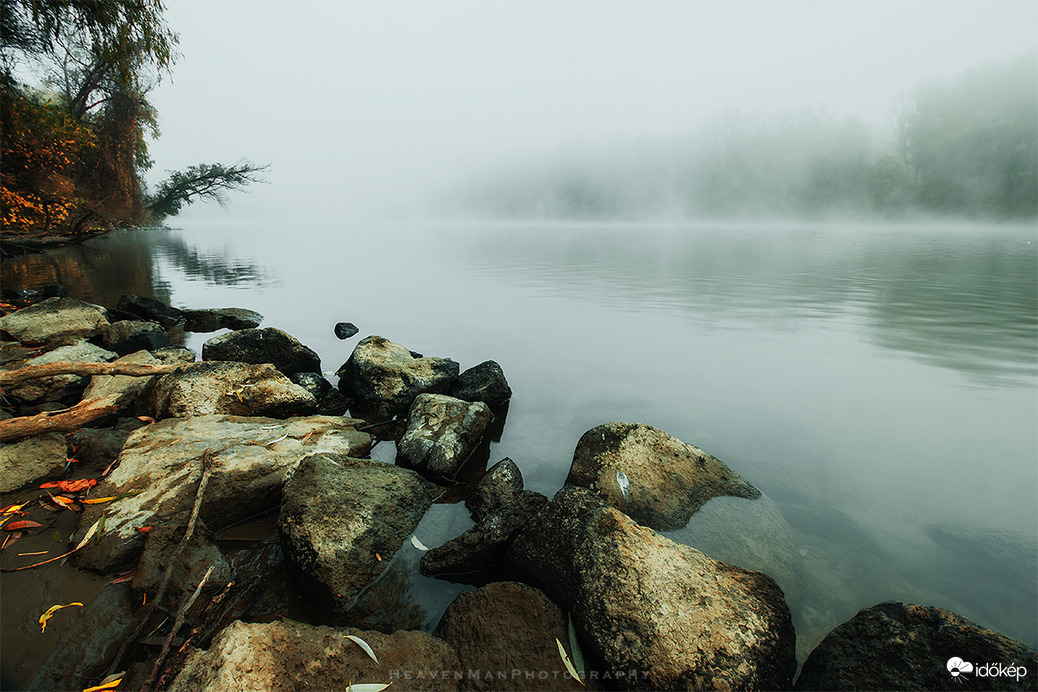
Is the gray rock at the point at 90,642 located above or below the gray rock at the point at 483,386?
below

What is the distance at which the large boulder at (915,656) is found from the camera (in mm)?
2520

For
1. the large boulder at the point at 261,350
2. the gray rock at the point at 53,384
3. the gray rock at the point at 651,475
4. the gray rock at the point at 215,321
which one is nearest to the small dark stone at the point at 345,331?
the gray rock at the point at 215,321

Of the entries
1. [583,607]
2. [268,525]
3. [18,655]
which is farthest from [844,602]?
[18,655]

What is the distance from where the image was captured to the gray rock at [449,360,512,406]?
694 centimetres

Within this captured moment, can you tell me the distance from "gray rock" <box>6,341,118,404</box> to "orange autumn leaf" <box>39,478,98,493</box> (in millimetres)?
2668

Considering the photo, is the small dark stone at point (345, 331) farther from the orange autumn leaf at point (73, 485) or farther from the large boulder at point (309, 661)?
the large boulder at point (309, 661)

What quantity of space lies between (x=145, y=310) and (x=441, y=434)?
39.6 feet

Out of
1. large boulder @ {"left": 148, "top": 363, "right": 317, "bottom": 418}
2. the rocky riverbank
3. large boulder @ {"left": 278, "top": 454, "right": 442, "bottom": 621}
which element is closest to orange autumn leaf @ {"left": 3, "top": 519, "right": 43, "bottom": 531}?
the rocky riverbank

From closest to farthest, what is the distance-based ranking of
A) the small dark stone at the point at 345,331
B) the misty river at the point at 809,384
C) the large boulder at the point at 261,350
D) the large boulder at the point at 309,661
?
the large boulder at the point at 309,661 < the misty river at the point at 809,384 < the large boulder at the point at 261,350 < the small dark stone at the point at 345,331

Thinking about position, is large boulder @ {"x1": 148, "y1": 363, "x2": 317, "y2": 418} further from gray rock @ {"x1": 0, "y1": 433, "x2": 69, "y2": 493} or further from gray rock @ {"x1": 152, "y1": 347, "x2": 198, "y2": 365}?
gray rock @ {"x1": 152, "y1": 347, "x2": 198, "y2": 365}

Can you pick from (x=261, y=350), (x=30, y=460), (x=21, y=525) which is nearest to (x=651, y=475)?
(x=21, y=525)

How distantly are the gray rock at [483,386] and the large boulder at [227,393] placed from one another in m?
Result: 2.10

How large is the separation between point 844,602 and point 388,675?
11.5ft

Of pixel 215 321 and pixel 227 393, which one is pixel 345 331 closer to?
pixel 215 321
